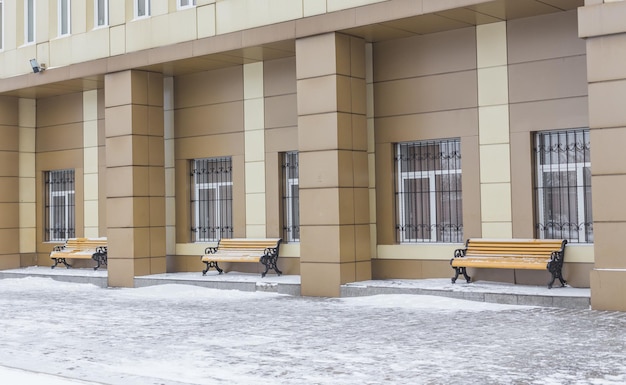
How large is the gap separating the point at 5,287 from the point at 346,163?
8.68 metres

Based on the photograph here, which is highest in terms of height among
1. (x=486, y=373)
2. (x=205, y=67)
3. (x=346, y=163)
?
(x=205, y=67)

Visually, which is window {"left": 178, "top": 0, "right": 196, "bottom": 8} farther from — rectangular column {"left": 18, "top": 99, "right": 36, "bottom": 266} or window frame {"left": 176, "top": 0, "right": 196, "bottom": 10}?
rectangular column {"left": 18, "top": 99, "right": 36, "bottom": 266}

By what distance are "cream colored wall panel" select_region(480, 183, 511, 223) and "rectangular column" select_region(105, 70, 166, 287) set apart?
300 inches

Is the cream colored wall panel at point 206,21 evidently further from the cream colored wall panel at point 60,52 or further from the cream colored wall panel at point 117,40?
the cream colored wall panel at point 60,52

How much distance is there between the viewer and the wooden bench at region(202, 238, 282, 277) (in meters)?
17.5

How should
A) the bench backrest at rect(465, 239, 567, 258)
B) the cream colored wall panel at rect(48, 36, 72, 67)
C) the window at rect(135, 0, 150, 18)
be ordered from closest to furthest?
the bench backrest at rect(465, 239, 567, 258) → the window at rect(135, 0, 150, 18) → the cream colored wall panel at rect(48, 36, 72, 67)

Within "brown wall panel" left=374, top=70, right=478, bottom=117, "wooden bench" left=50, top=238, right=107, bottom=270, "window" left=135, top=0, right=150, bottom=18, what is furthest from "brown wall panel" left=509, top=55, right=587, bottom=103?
"wooden bench" left=50, top=238, right=107, bottom=270

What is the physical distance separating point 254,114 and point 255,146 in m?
0.68

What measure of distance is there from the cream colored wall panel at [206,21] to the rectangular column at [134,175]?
2.17 metres

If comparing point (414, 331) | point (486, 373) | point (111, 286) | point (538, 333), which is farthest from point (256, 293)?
point (486, 373)

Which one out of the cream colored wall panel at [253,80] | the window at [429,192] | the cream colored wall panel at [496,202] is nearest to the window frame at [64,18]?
the cream colored wall panel at [253,80]

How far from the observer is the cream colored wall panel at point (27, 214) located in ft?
75.4

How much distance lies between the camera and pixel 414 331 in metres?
10.9

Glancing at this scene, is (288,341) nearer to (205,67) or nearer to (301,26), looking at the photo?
(301,26)
